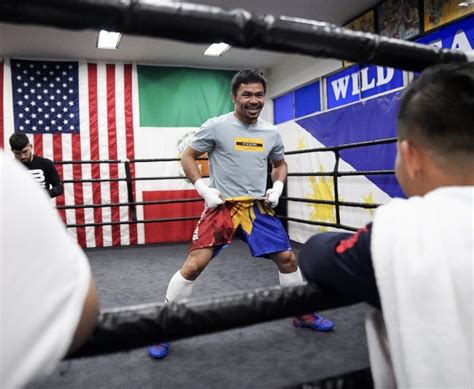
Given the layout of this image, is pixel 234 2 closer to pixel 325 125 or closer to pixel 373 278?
pixel 325 125

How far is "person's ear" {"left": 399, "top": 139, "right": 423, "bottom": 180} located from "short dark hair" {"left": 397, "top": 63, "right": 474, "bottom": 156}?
14 mm

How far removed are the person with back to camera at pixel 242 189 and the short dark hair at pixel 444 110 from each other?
4.12 ft

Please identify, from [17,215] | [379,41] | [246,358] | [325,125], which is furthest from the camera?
[325,125]

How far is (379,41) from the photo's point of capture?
64cm

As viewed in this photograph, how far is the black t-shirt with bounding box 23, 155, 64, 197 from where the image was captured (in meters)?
3.20

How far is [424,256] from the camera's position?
0.46 m

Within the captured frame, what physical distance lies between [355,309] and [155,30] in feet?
6.34

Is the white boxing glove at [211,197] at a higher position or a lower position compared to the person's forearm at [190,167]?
lower

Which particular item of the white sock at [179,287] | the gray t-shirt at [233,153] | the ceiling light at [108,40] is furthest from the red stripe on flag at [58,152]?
the white sock at [179,287]

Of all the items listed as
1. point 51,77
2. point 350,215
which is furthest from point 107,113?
point 350,215

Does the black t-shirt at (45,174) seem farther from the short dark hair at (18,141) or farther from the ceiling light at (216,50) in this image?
the ceiling light at (216,50)

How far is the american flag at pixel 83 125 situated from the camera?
14.8 feet

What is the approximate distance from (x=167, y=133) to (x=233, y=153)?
10.5 ft

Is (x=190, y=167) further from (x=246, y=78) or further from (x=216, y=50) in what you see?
(x=216, y=50)
